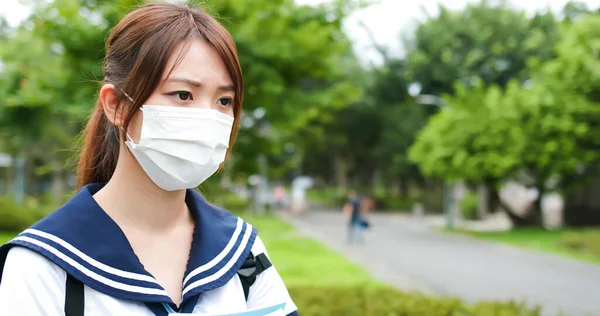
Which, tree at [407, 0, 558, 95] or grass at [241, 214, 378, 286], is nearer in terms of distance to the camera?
grass at [241, 214, 378, 286]

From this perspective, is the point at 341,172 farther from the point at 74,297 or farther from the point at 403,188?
the point at 74,297

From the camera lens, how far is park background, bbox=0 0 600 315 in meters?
9.09

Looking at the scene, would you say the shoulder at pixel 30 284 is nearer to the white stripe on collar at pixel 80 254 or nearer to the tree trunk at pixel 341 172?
the white stripe on collar at pixel 80 254

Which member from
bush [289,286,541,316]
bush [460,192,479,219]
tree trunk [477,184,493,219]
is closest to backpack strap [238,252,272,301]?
bush [289,286,541,316]

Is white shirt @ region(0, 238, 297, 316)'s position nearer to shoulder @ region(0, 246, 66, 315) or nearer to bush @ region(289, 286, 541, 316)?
shoulder @ region(0, 246, 66, 315)

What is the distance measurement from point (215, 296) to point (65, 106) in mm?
8213

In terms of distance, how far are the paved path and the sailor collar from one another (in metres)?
5.65

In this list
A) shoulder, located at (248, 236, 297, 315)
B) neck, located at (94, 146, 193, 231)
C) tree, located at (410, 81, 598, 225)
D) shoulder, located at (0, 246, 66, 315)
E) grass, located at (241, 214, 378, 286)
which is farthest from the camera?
tree, located at (410, 81, 598, 225)

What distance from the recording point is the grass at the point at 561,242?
631 inches

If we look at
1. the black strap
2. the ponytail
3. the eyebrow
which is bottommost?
the black strap

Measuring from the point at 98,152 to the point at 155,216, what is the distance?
0.33 metres

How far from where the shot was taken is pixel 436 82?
32.0 metres

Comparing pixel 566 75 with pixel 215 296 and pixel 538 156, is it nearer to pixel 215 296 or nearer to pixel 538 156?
pixel 538 156

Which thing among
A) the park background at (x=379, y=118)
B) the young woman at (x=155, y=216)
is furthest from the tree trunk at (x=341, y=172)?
the young woman at (x=155, y=216)
